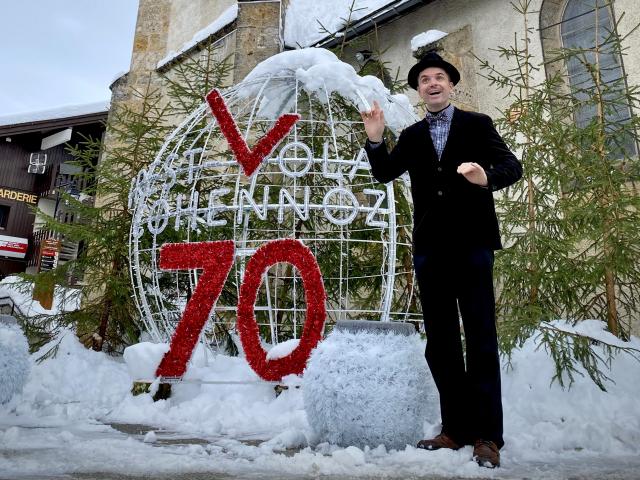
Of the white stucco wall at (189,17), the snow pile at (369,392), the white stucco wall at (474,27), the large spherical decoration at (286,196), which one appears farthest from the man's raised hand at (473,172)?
the white stucco wall at (189,17)

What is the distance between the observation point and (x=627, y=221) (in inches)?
136

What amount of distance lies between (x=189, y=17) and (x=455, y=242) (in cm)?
1225

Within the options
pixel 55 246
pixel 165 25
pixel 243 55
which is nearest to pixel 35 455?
pixel 243 55

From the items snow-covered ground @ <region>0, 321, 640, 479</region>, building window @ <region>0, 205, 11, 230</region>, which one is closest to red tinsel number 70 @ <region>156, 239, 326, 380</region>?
snow-covered ground @ <region>0, 321, 640, 479</region>

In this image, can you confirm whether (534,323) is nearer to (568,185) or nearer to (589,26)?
(568,185)

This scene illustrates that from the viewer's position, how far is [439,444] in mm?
2338

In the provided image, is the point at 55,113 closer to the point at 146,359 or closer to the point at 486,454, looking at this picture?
the point at 146,359

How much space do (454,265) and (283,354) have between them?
147 centimetres

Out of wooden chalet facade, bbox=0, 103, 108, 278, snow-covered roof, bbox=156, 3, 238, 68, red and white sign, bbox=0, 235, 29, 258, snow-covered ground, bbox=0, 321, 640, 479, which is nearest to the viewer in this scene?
snow-covered ground, bbox=0, 321, 640, 479

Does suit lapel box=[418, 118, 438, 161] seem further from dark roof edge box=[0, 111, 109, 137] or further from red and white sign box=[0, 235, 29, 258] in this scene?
red and white sign box=[0, 235, 29, 258]

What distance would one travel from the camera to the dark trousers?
2.30m

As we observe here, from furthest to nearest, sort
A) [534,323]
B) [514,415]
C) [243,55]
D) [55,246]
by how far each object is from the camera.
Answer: [55,246], [243,55], [534,323], [514,415]

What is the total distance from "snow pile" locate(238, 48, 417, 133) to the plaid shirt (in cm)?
102

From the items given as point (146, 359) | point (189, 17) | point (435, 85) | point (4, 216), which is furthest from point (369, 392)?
point (4, 216)
